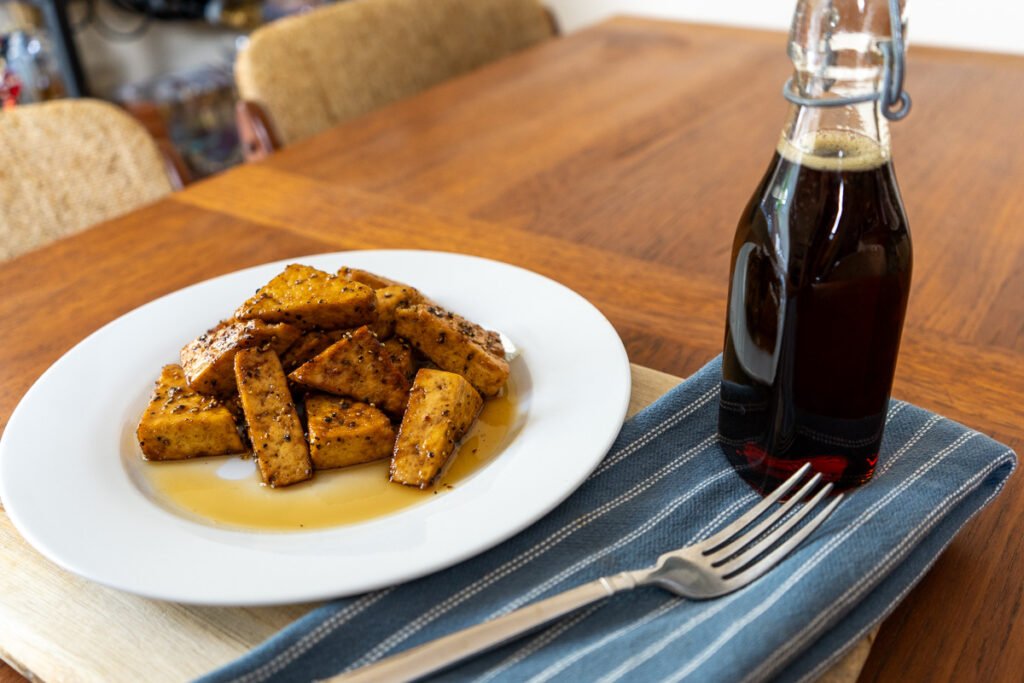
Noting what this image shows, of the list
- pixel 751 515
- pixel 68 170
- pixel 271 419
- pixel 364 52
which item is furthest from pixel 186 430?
pixel 364 52

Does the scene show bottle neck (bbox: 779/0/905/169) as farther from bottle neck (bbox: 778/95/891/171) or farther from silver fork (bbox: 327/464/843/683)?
silver fork (bbox: 327/464/843/683)

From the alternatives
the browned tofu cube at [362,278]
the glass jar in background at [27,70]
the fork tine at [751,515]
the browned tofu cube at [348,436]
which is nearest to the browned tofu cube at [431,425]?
the browned tofu cube at [348,436]

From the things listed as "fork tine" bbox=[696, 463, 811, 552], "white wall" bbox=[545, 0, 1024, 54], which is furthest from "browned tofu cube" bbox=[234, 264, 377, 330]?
"white wall" bbox=[545, 0, 1024, 54]

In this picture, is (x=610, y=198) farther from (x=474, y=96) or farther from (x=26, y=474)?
(x=26, y=474)

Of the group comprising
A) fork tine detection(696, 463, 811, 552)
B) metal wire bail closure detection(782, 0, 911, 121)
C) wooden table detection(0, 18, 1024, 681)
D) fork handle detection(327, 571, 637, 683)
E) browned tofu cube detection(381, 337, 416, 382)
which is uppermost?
metal wire bail closure detection(782, 0, 911, 121)

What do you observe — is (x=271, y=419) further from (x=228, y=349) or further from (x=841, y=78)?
(x=841, y=78)

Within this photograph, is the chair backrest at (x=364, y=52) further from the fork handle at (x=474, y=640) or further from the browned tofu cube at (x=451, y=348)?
the fork handle at (x=474, y=640)
